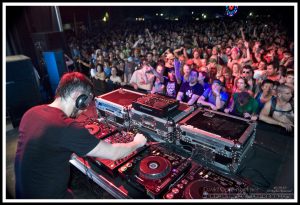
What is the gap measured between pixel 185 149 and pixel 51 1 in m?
1.79

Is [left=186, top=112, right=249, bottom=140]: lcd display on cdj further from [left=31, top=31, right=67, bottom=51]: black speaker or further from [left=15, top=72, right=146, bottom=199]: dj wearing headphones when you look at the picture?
[left=31, top=31, right=67, bottom=51]: black speaker

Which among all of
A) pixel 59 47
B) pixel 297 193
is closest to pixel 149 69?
pixel 59 47

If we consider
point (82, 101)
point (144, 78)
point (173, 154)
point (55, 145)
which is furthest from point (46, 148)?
point (144, 78)

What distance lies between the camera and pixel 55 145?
1.30m

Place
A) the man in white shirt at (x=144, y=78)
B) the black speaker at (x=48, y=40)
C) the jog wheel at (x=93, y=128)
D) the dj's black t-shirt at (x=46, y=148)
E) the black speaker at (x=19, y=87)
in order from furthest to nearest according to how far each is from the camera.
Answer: the man in white shirt at (x=144, y=78)
the black speaker at (x=48, y=40)
the black speaker at (x=19, y=87)
the jog wheel at (x=93, y=128)
the dj's black t-shirt at (x=46, y=148)

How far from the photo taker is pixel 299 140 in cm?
164

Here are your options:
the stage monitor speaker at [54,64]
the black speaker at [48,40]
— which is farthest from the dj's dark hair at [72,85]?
the stage monitor speaker at [54,64]

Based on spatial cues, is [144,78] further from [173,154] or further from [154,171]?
[154,171]

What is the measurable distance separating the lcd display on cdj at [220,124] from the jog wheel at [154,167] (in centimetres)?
57

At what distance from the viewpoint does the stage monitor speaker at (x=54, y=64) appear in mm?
4430

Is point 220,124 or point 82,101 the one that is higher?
point 82,101

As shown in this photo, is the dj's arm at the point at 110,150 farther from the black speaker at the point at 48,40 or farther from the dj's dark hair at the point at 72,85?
the black speaker at the point at 48,40

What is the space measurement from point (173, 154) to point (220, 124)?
58cm

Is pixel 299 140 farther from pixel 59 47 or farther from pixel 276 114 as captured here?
pixel 59 47
